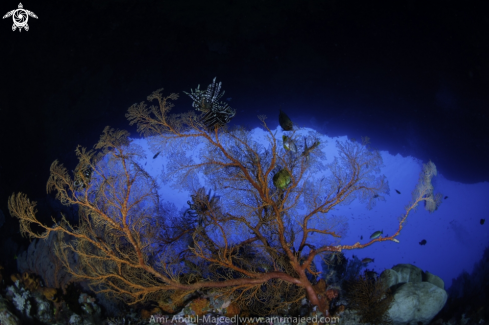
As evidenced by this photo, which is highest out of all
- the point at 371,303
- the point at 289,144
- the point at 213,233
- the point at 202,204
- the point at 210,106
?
the point at 210,106

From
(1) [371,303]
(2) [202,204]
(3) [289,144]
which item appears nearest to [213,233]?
(2) [202,204]

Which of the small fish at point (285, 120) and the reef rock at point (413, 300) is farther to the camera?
the reef rock at point (413, 300)

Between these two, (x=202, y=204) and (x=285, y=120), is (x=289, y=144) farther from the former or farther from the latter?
(x=202, y=204)

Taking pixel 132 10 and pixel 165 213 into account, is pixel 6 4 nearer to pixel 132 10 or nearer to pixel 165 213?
pixel 132 10

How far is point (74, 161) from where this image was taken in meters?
11.2

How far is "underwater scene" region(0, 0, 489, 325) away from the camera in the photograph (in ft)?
14.6

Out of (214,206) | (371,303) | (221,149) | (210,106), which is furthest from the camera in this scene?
(214,206)

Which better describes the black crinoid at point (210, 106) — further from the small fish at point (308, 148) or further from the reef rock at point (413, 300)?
the reef rock at point (413, 300)

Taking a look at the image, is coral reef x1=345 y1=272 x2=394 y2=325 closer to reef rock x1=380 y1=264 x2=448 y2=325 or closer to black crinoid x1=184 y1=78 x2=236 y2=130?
reef rock x1=380 y1=264 x2=448 y2=325

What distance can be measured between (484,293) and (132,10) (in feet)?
66.9

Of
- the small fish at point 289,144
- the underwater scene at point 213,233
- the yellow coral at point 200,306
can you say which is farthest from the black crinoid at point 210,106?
the yellow coral at point 200,306

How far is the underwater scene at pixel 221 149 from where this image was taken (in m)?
4.45

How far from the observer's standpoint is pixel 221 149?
4.75 m

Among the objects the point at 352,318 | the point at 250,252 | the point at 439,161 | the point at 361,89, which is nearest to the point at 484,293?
the point at 439,161
